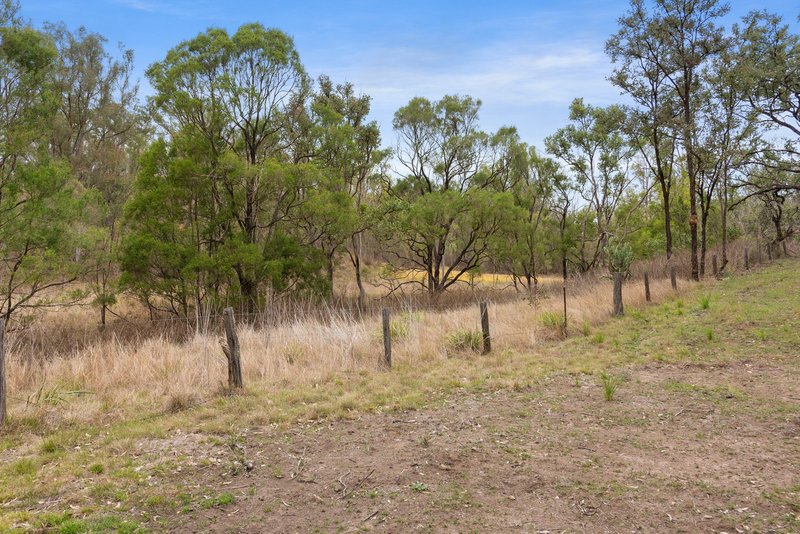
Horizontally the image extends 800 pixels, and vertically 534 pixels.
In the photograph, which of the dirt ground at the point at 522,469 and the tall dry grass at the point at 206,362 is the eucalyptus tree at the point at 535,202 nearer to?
the tall dry grass at the point at 206,362

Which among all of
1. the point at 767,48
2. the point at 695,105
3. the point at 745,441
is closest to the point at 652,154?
the point at 695,105

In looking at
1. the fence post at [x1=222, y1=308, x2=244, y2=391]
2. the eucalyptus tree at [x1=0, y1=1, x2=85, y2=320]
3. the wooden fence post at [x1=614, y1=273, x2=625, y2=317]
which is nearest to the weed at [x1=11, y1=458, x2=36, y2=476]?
the fence post at [x1=222, y1=308, x2=244, y2=391]

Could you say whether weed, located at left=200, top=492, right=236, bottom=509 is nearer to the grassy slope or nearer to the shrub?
the grassy slope

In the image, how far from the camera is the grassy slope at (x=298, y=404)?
4.38 meters

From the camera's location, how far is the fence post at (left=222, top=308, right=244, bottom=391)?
7.64 meters

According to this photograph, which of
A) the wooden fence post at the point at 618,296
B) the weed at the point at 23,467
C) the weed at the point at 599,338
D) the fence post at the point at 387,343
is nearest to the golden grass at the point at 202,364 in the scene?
the fence post at the point at 387,343

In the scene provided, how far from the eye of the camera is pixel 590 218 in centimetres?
3712

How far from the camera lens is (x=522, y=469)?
16.3 feet

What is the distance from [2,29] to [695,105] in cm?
2452

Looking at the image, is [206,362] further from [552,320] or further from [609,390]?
[552,320]

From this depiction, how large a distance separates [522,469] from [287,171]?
1671 centimetres

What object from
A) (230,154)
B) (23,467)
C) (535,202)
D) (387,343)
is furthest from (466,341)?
(535,202)

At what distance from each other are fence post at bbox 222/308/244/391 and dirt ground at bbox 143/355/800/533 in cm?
168

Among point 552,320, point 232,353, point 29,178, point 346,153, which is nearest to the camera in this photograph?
point 232,353
